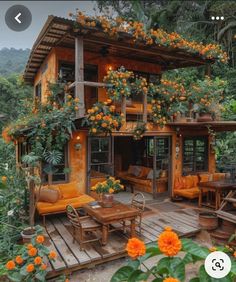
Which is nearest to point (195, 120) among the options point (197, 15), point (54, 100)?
point (54, 100)

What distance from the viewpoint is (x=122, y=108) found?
22.9ft

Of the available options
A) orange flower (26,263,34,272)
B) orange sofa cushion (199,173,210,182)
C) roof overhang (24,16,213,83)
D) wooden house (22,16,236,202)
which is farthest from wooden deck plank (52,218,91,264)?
orange sofa cushion (199,173,210,182)

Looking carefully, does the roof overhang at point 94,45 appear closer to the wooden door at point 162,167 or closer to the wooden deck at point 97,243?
the wooden door at point 162,167

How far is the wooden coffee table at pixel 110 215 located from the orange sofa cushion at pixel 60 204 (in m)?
0.89

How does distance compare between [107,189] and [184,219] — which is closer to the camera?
[107,189]

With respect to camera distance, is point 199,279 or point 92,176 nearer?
point 199,279

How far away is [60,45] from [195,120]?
5089mm

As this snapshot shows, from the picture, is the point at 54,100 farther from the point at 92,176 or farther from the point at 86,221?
the point at 86,221

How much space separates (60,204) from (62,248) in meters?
1.51

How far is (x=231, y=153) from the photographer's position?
42.3 feet

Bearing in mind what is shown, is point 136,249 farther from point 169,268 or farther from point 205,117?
point 205,117

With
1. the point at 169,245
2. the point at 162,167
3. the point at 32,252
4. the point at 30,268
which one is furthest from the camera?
the point at 162,167

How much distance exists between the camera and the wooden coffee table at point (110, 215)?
16.8ft

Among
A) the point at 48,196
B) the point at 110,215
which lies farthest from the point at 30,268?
the point at 48,196
